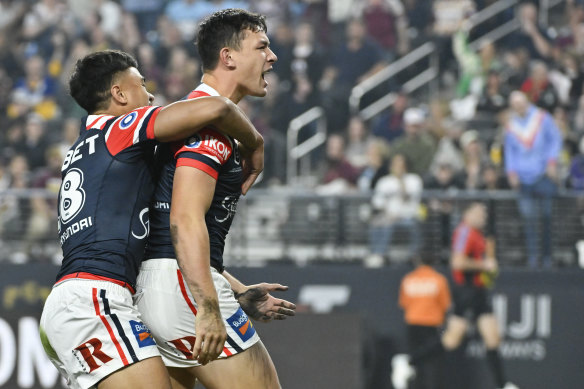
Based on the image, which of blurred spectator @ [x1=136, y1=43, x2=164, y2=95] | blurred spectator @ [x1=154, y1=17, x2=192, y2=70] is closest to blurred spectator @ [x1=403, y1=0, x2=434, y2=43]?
blurred spectator @ [x1=154, y1=17, x2=192, y2=70]

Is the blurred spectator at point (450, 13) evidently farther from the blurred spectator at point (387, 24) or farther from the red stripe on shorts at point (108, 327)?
the red stripe on shorts at point (108, 327)

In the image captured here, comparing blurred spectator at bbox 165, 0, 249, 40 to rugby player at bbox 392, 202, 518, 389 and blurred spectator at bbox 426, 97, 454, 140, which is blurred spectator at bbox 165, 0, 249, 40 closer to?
blurred spectator at bbox 426, 97, 454, 140

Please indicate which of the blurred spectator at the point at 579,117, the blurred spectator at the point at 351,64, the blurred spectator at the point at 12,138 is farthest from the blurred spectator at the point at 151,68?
the blurred spectator at the point at 579,117

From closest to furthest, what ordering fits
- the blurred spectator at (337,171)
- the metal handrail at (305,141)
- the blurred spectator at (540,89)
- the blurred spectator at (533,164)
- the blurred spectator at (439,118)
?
the blurred spectator at (533,164) → the blurred spectator at (337,171) → the blurred spectator at (540,89) → the blurred spectator at (439,118) → the metal handrail at (305,141)

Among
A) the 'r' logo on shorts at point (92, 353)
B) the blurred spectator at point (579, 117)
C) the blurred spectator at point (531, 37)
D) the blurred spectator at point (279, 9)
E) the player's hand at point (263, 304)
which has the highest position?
the blurred spectator at point (279, 9)

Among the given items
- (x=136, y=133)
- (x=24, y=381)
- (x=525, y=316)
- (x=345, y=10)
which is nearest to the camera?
(x=136, y=133)

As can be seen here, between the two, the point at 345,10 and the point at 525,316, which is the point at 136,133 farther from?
the point at 345,10

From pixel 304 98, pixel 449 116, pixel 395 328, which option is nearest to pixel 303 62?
pixel 304 98

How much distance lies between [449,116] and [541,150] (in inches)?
75.2

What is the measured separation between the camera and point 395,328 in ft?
38.4

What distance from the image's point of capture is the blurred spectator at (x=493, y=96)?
12680 millimetres

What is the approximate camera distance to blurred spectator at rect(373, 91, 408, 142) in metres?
12.9

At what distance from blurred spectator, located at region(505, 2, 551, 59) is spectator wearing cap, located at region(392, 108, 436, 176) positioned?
2243 mm

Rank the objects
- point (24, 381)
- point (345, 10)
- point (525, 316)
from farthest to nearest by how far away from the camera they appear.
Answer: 1. point (345, 10)
2. point (525, 316)
3. point (24, 381)
